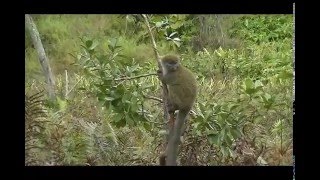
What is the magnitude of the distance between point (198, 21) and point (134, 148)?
40.4 inches

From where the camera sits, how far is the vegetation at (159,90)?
5.18 meters

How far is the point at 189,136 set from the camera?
17.2 ft

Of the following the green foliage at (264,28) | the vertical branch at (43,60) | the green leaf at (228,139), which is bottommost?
the green leaf at (228,139)

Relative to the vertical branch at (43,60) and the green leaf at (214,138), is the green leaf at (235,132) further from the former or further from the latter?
the vertical branch at (43,60)

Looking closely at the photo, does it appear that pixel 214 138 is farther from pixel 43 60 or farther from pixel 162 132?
pixel 43 60

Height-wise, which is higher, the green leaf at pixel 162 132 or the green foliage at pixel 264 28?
the green foliage at pixel 264 28

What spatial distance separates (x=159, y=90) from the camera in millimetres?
5156

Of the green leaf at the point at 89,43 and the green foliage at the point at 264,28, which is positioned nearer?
the green leaf at the point at 89,43

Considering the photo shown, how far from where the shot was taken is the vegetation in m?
5.18

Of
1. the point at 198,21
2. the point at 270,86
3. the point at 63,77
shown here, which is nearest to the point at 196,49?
the point at 198,21

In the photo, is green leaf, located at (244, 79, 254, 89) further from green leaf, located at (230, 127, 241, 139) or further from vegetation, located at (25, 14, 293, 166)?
green leaf, located at (230, 127, 241, 139)

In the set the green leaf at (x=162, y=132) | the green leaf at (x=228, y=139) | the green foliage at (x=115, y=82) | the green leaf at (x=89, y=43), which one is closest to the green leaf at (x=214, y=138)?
the green leaf at (x=228, y=139)

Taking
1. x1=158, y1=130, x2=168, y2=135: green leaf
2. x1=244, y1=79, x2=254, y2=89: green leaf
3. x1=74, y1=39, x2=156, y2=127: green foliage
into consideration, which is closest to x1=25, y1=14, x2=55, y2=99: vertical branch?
x1=74, y1=39, x2=156, y2=127: green foliage

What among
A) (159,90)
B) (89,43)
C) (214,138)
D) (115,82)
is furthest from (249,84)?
(89,43)
